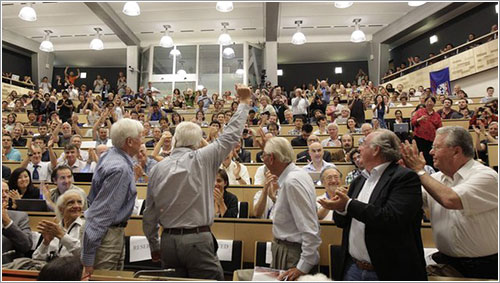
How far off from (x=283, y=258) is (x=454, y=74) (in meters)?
10.4

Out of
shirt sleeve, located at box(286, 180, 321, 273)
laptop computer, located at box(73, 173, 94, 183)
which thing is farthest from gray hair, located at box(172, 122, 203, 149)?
laptop computer, located at box(73, 173, 94, 183)

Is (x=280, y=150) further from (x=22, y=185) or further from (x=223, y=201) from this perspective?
(x=22, y=185)

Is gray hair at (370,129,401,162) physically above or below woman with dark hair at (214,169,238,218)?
above

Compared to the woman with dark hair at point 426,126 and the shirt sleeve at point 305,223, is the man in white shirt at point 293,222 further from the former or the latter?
the woman with dark hair at point 426,126

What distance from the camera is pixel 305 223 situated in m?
1.54

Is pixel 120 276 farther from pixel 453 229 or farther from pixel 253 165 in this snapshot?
pixel 253 165

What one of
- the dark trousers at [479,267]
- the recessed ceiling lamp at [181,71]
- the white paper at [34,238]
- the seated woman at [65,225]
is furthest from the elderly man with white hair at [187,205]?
the recessed ceiling lamp at [181,71]

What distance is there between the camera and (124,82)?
1237 cm

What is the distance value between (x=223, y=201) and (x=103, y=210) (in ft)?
4.22

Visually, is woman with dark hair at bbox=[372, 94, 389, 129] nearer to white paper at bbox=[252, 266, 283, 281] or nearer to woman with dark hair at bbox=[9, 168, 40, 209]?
white paper at bbox=[252, 266, 283, 281]

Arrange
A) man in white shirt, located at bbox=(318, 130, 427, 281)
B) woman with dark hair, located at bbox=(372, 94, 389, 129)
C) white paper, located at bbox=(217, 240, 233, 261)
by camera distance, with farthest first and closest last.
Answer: woman with dark hair, located at bbox=(372, 94, 389, 129)
white paper, located at bbox=(217, 240, 233, 261)
man in white shirt, located at bbox=(318, 130, 427, 281)

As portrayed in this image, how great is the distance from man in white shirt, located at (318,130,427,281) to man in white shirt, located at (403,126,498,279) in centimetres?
14

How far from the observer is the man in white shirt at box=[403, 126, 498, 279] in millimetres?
1470

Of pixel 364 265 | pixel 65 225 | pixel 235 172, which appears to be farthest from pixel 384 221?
pixel 235 172
